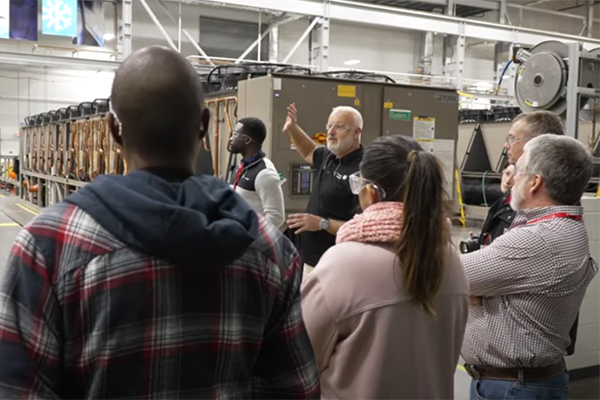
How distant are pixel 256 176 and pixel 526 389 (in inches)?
87.5

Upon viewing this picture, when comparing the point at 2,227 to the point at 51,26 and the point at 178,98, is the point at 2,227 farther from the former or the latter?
the point at 178,98

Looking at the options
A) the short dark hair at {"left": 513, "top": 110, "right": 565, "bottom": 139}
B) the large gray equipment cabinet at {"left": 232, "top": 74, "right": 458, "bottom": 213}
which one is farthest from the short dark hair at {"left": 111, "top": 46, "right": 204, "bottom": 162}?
the large gray equipment cabinet at {"left": 232, "top": 74, "right": 458, "bottom": 213}

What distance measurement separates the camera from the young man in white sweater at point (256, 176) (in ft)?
12.1

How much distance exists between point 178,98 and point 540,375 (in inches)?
60.5

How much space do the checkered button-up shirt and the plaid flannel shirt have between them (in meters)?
1.01

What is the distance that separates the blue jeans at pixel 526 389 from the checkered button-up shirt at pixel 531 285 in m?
0.06

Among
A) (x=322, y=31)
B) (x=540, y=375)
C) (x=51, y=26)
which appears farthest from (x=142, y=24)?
(x=540, y=375)

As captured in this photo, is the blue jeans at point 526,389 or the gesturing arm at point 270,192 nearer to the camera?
the blue jeans at point 526,389

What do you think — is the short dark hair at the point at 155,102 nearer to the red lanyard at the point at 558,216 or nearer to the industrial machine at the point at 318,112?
the red lanyard at the point at 558,216

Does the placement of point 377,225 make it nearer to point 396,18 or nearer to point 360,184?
point 360,184

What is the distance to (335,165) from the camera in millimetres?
3383

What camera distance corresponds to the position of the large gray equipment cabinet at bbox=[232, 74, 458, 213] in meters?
4.47

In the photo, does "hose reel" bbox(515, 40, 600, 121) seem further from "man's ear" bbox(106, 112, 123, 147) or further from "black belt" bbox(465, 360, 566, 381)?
"man's ear" bbox(106, 112, 123, 147)

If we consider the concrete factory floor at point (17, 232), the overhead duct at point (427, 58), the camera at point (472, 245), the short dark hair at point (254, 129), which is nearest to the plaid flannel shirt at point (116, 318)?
the concrete factory floor at point (17, 232)
